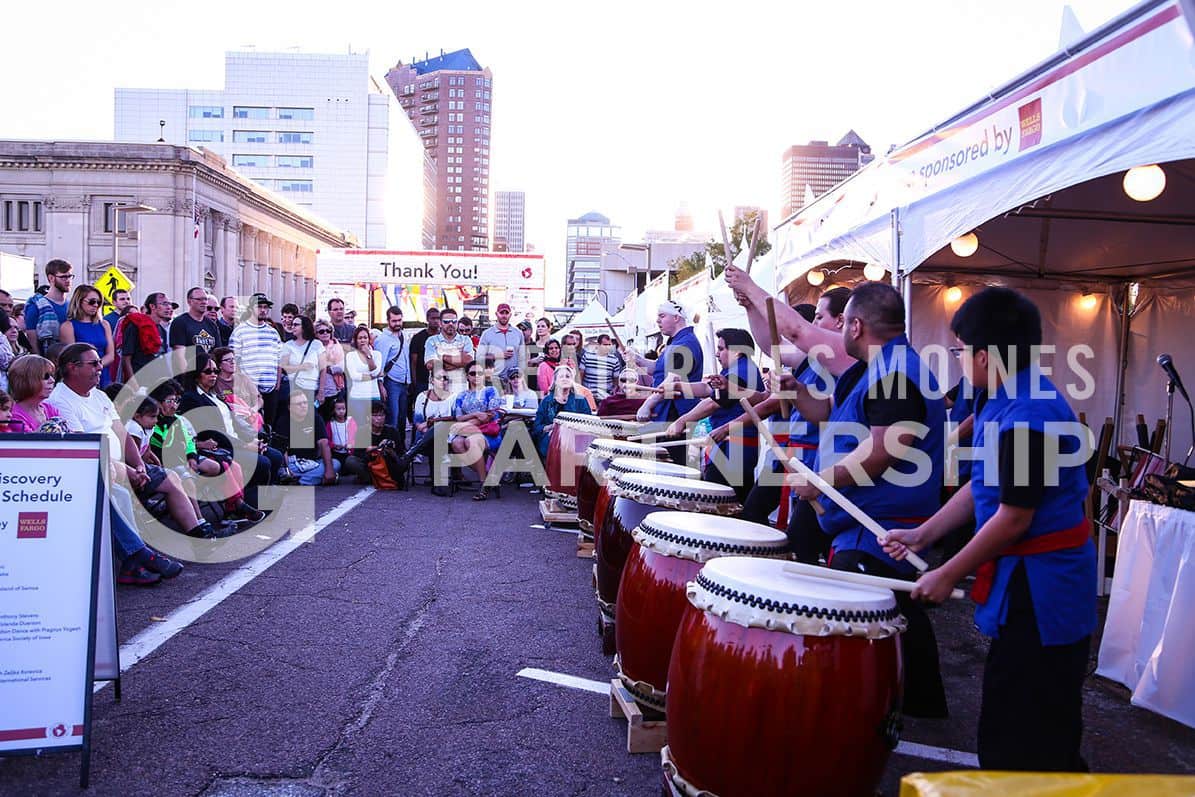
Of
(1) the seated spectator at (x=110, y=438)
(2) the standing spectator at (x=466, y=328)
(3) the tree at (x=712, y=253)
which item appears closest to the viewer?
(1) the seated spectator at (x=110, y=438)

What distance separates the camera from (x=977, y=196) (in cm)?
541

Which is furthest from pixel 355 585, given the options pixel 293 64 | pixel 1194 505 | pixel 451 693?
pixel 293 64

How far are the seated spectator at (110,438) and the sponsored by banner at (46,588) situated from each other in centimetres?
226

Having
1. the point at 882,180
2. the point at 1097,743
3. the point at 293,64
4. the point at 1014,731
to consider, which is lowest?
the point at 1097,743

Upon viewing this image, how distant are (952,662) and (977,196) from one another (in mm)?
2651

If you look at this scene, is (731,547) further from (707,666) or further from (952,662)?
(952,662)

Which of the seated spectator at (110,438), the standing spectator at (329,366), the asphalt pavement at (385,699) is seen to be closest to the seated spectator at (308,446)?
the standing spectator at (329,366)

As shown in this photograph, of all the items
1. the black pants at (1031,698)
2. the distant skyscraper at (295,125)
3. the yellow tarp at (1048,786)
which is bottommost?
the black pants at (1031,698)

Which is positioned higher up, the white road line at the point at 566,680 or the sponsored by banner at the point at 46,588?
the sponsored by banner at the point at 46,588

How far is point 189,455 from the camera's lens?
7.31 metres

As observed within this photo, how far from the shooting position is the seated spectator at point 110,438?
18.4 ft

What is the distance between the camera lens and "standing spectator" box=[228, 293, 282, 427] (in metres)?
10.4

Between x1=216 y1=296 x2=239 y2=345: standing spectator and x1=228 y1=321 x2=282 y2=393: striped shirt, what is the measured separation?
168 centimetres

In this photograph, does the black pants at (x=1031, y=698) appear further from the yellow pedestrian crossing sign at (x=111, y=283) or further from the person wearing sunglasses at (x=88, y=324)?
the yellow pedestrian crossing sign at (x=111, y=283)
